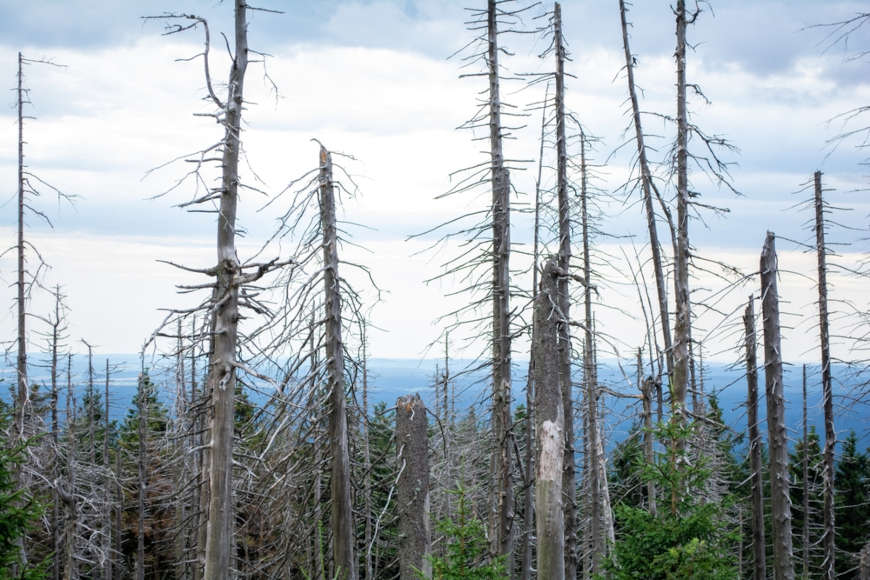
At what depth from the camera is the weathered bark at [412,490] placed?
1094 cm

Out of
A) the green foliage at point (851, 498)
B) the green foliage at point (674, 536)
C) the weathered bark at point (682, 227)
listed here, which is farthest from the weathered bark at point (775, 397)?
the green foliage at point (851, 498)

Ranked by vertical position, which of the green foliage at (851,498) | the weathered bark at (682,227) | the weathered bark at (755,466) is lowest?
the green foliage at (851,498)

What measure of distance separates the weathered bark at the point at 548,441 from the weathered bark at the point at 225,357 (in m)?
4.26

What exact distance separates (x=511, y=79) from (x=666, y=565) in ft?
31.7

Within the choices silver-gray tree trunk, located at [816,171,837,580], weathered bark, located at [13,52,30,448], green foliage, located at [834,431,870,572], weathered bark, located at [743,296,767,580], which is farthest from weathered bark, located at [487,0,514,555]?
green foliage, located at [834,431,870,572]

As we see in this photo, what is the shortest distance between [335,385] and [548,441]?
139 inches

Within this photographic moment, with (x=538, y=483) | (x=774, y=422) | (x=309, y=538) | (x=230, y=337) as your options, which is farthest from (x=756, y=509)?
(x=230, y=337)

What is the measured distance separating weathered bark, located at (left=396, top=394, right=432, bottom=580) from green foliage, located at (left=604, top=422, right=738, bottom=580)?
3.75 m

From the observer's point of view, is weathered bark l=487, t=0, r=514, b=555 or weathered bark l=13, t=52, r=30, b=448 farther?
weathered bark l=13, t=52, r=30, b=448

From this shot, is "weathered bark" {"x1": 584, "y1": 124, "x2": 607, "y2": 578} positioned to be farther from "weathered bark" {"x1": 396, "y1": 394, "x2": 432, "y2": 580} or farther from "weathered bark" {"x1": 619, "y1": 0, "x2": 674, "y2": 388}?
"weathered bark" {"x1": 396, "y1": 394, "x2": 432, "y2": 580}

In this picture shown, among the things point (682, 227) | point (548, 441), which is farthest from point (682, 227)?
point (548, 441)

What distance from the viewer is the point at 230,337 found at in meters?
10.0

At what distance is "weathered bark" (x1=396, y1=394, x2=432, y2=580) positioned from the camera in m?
10.9

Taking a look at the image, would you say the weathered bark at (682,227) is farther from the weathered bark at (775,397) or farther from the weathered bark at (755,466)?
the weathered bark at (775,397)
